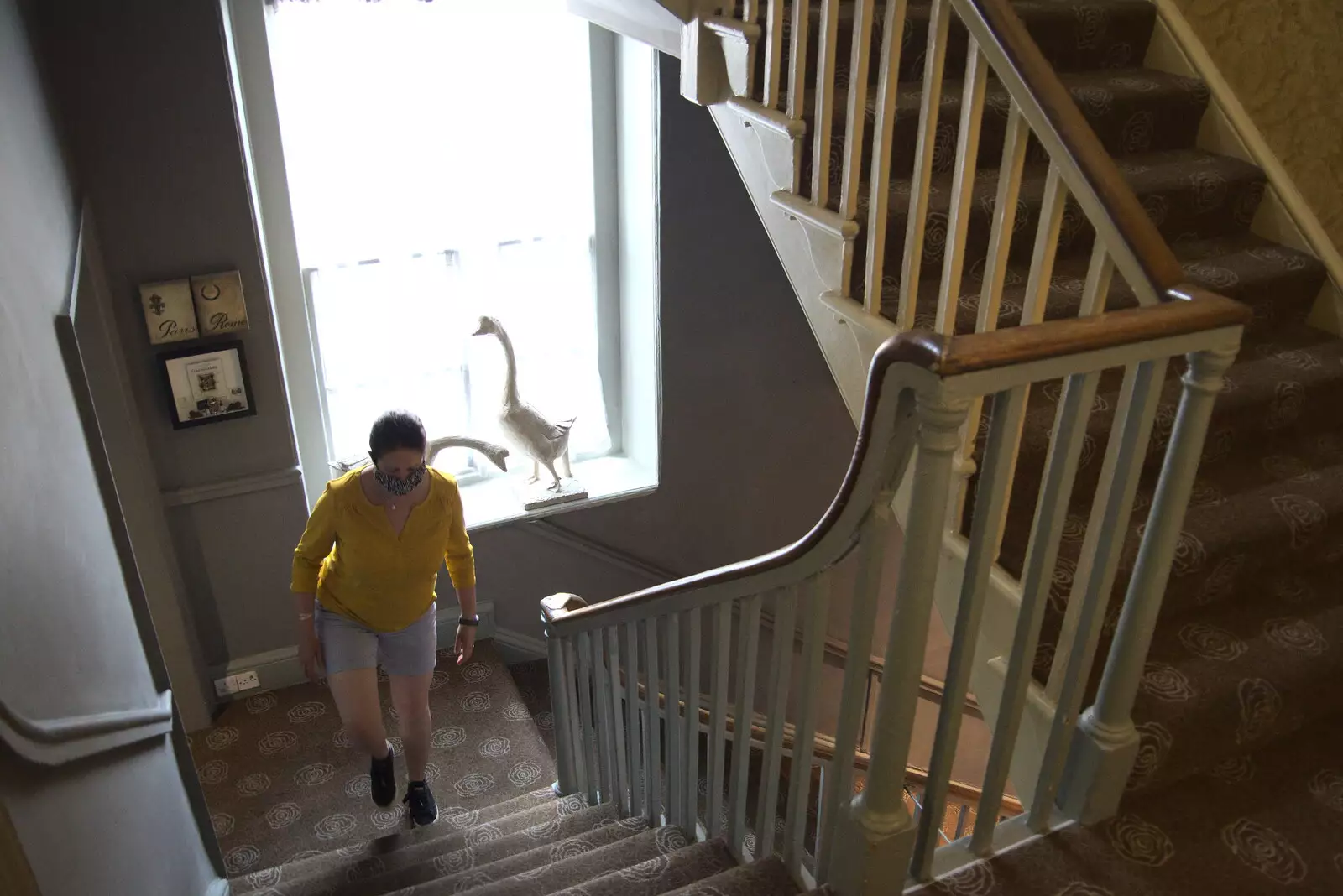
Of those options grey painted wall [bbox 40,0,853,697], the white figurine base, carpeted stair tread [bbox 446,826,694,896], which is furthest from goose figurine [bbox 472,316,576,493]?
carpeted stair tread [bbox 446,826,694,896]

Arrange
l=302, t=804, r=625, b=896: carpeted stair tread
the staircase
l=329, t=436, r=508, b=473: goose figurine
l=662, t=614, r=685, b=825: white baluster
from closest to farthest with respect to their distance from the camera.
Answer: the staircase
l=662, t=614, r=685, b=825: white baluster
l=302, t=804, r=625, b=896: carpeted stair tread
l=329, t=436, r=508, b=473: goose figurine

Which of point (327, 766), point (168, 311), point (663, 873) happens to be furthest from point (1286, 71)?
point (327, 766)

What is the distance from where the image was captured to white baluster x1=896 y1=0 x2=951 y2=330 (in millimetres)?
2094

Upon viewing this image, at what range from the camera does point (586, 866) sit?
2.56 m

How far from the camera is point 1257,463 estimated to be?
256 cm

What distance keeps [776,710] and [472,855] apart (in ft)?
4.63

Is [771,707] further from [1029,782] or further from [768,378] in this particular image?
[768,378]

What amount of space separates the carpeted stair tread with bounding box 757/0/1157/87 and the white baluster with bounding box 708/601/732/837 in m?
1.65

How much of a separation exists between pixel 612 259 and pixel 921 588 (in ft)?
10.5

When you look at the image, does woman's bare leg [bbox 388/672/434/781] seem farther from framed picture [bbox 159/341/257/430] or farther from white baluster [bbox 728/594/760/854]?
framed picture [bbox 159/341/257/430]

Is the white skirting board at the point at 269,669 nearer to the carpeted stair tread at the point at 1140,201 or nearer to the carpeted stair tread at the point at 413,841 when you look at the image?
the carpeted stair tread at the point at 413,841

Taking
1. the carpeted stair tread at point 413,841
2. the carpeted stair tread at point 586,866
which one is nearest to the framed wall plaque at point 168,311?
the carpeted stair tread at point 413,841

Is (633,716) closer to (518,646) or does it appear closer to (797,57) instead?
(797,57)

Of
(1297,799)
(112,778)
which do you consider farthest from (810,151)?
(112,778)
